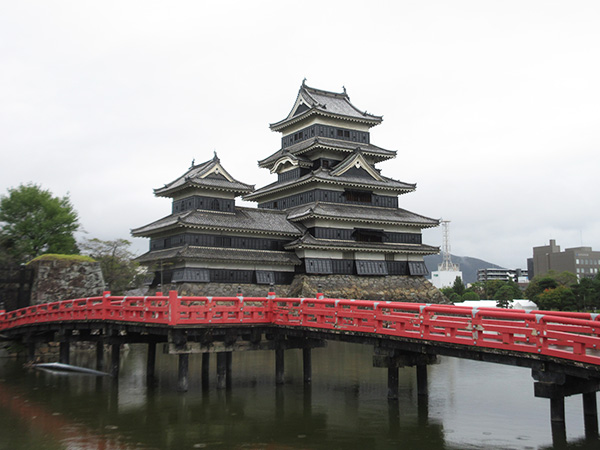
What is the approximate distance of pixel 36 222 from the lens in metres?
53.6

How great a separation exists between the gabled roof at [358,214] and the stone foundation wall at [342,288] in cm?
528

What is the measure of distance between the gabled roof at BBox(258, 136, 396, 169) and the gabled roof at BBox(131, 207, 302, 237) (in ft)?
23.4

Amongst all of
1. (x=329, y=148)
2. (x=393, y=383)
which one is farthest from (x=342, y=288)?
(x=393, y=383)

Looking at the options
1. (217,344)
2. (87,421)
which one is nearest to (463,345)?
(217,344)

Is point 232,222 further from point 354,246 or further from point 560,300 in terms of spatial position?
point 560,300

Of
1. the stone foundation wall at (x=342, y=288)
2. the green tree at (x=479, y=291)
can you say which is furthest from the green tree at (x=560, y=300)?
the green tree at (x=479, y=291)

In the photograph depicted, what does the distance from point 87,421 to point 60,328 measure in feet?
43.8

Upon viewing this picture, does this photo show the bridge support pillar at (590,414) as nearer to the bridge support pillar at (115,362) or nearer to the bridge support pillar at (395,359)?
the bridge support pillar at (395,359)

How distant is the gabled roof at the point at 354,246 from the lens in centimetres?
4794

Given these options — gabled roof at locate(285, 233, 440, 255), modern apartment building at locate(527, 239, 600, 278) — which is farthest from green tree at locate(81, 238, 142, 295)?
modern apartment building at locate(527, 239, 600, 278)

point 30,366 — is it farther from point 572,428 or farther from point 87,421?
point 572,428

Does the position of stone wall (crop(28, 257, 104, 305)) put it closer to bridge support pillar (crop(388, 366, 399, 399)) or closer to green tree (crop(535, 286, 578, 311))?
bridge support pillar (crop(388, 366, 399, 399))

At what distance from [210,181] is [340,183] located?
40.3 feet

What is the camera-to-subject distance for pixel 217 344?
24.5 m
